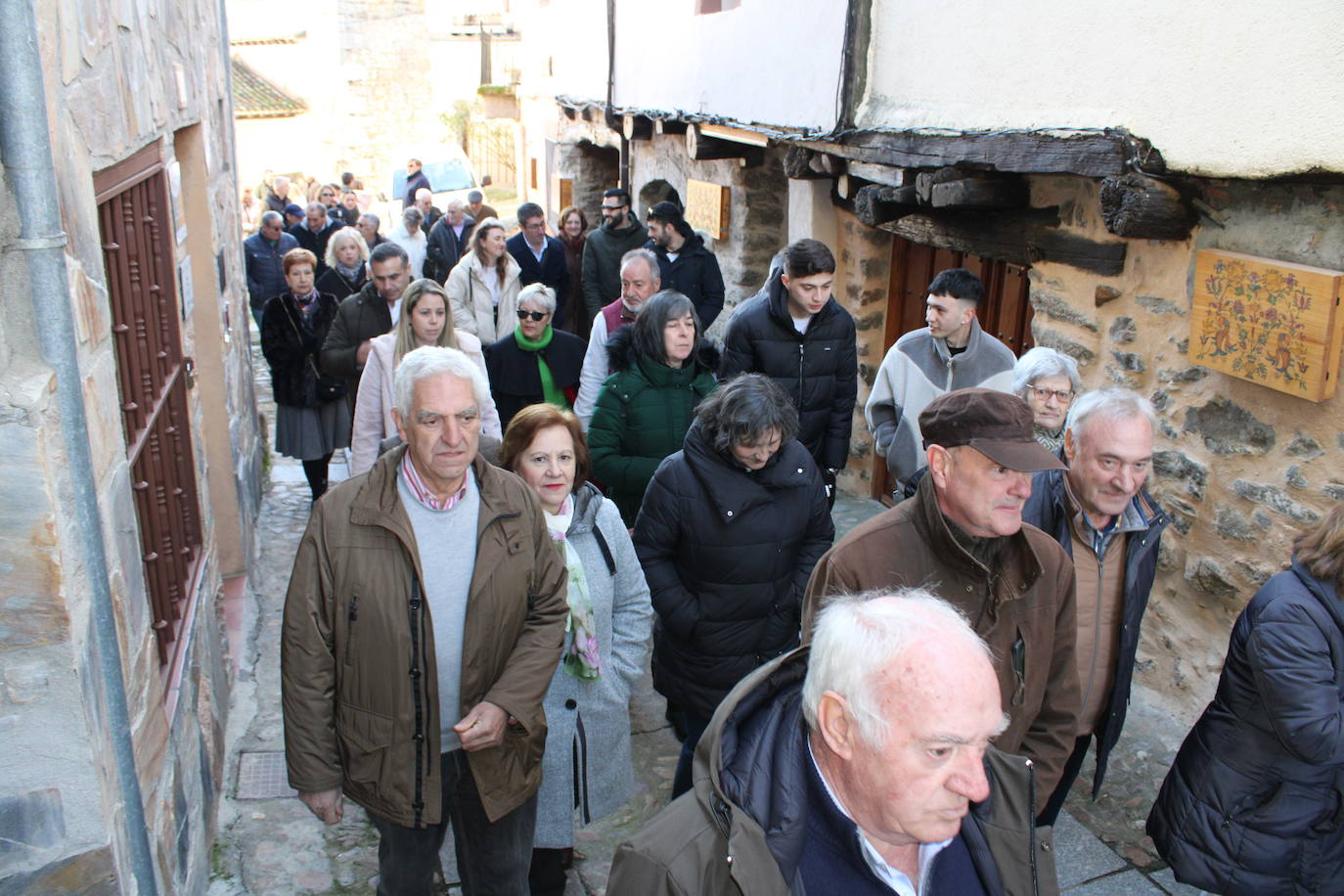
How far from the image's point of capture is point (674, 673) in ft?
11.5

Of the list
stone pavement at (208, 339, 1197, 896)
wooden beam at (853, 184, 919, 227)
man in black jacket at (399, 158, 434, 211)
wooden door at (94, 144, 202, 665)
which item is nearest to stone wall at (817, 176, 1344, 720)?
stone pavement at (208, 339, 1197, 896)

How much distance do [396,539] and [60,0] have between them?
1271 mm

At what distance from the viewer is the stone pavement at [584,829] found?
11.3 ft

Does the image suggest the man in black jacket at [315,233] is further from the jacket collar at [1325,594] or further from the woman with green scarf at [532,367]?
the jacket collar at [1325,594]

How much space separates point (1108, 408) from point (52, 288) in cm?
240

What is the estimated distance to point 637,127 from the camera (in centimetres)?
1020

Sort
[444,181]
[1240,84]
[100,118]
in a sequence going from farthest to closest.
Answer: [444,181]
[1240,84]
[100,118]

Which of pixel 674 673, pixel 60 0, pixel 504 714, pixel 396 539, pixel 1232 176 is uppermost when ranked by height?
pixel 60 0

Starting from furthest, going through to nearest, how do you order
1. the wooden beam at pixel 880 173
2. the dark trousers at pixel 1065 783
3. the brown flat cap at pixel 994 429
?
1. the wooden beam at pixel 880 173
2. the dark trousers at pixel 1065 783
3. the brown flat cap at pixel 994 429

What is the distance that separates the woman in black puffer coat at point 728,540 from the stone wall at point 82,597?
1.41 metres

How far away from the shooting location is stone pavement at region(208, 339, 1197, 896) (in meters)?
3.44

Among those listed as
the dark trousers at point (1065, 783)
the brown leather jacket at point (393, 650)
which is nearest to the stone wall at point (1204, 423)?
the dark trousers at point (1065, 783)

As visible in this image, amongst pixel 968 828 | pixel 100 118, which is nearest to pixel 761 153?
pixel 100 118

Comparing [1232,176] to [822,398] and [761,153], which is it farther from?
[761,153]
